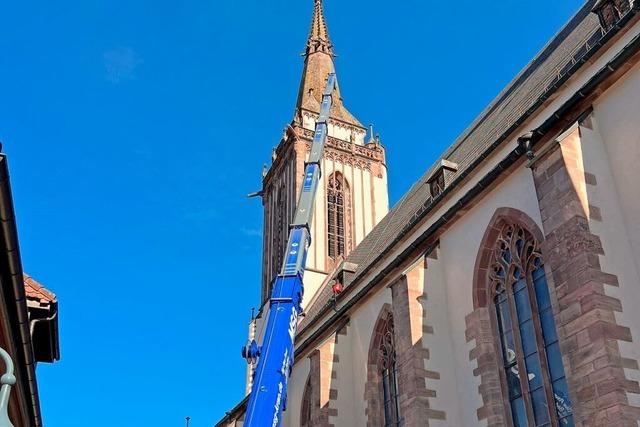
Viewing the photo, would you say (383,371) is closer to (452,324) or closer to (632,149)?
(452,324)

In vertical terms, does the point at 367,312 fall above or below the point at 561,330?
above

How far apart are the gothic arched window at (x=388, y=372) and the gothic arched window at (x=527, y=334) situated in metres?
3.46

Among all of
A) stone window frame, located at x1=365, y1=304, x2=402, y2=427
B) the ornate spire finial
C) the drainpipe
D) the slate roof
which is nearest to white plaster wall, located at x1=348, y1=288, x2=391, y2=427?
stone window frame, located at x1=365, y1=304, x2=402, y2=427

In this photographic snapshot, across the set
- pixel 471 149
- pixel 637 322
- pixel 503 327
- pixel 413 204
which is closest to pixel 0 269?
pixel 637 322

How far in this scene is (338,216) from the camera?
33.9m

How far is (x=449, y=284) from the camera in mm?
14039

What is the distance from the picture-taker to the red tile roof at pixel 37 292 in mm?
9461

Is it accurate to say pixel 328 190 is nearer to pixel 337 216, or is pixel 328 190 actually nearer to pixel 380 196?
pixel 337 216

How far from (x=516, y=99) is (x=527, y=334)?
7.75 meters

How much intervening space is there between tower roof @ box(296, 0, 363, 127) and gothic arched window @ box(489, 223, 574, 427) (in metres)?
26.4

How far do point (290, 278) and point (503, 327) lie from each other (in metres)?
4.19

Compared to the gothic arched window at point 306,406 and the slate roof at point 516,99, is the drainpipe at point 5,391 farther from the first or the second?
the gothic arched window at point 306,406

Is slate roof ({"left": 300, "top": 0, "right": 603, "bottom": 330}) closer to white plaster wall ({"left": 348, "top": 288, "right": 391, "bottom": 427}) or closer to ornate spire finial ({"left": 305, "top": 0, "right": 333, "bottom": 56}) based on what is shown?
white plaster wall ({"left": 348, "top": 288, "right": 391, "bottom": 427})

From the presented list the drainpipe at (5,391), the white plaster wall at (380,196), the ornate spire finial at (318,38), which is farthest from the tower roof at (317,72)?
the drainpipe at (5,391)
